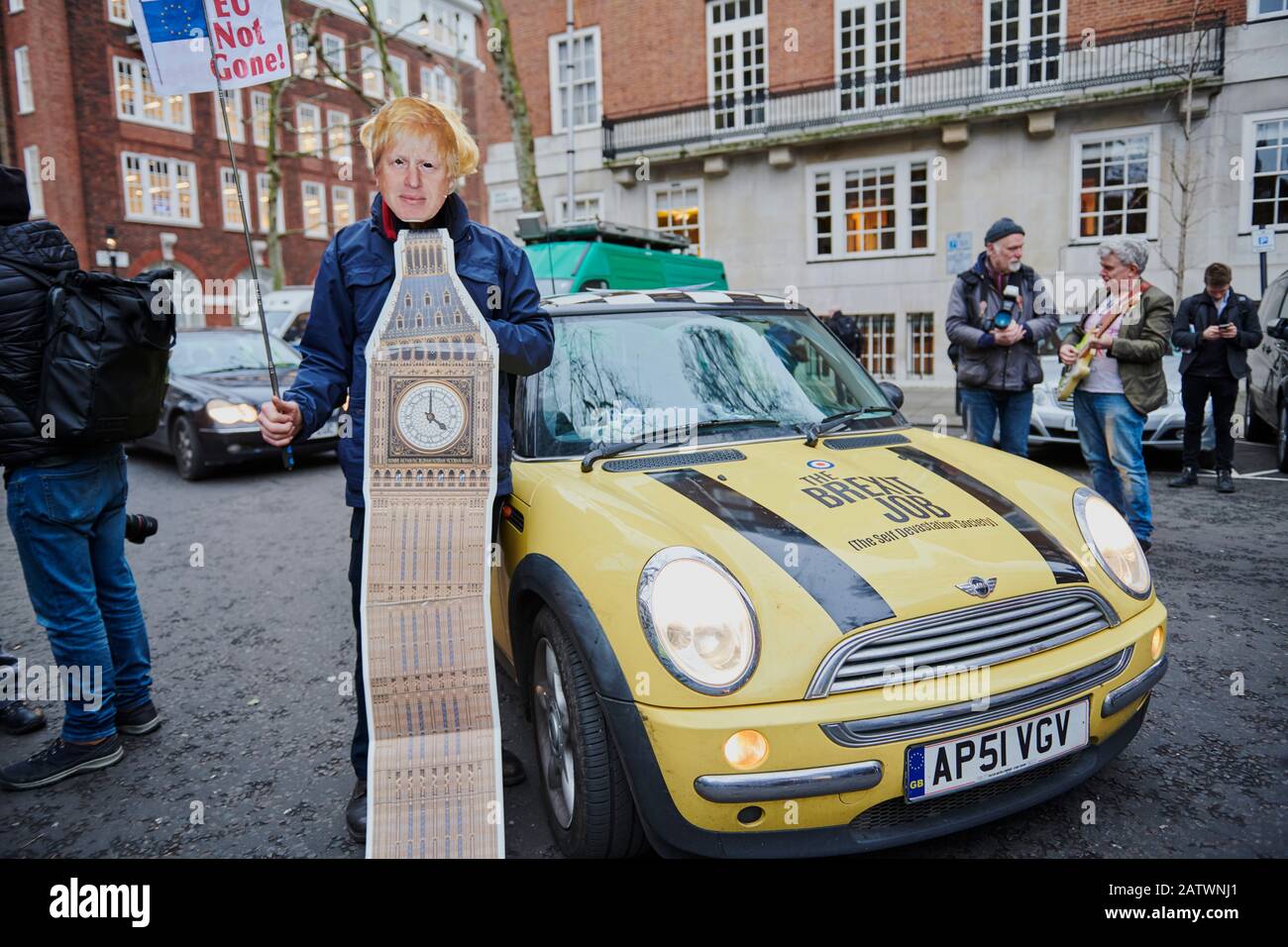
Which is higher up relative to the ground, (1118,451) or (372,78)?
(372,78)

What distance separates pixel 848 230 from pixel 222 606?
1867 centimetres

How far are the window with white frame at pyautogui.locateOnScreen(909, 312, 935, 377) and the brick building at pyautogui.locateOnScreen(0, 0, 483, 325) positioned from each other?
Result: 15.0 m

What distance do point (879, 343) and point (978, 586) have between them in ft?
63.3

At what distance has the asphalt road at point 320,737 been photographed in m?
2.67

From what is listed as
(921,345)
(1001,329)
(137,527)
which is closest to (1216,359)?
(1001,329)

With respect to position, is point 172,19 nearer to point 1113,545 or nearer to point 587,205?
point 1113,545

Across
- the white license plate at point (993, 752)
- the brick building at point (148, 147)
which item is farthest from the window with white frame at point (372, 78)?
the white license plate at point (993, 752)

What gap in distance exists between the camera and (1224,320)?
25.7 ft

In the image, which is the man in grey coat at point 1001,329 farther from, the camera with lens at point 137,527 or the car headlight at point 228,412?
the car headlight at point 228,412

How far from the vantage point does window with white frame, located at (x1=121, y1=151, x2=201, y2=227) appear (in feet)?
98.3

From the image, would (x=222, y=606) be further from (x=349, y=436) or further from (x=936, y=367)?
(x=936, y=367)

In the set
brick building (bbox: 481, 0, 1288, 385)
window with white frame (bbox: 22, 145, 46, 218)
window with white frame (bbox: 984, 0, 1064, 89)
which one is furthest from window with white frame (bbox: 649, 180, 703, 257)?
window with white frame (bbox: 22, 145, 46, 218)

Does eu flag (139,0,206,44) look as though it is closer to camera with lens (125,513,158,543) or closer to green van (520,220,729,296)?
camera with lens (125,513,158,543)
